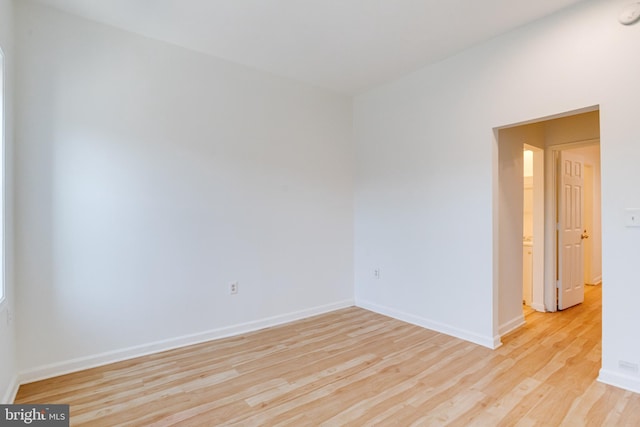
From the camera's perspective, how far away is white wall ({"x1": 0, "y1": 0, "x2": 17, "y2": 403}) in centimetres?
203

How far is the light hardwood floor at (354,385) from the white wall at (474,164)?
0.37m

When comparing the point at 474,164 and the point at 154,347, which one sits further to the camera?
the point at 474,164

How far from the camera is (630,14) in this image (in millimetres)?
2184

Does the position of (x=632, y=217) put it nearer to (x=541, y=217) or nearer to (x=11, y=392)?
(x=541, y=217)

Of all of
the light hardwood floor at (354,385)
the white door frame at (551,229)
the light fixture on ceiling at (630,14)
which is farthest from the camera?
the white door frame at (551,229)

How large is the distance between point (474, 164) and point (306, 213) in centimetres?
186

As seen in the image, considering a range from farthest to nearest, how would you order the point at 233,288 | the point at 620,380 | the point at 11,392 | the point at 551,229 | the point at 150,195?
the point at 551,229, the point at 233,288, the point at 150,195, the point at 620,380, the point at 11,392

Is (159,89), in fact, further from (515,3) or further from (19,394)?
(515,3)

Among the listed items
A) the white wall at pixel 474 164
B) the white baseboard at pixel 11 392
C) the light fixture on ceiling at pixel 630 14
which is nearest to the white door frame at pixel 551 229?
the white wall at pixel 474 164

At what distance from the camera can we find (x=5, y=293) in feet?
6.88

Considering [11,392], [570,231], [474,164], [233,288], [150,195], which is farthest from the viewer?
[570,231]

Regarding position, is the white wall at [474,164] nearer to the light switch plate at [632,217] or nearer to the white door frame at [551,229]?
the light switch plate at [632,217]

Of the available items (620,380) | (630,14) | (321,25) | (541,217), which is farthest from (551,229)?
(321,25)

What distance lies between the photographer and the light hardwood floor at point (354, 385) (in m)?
2.00
